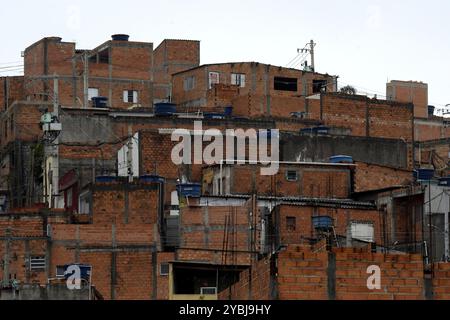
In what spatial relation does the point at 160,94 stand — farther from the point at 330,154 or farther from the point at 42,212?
the point at 42,212

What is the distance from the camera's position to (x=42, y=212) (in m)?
59.6

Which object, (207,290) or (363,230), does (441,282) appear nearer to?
(207,290)

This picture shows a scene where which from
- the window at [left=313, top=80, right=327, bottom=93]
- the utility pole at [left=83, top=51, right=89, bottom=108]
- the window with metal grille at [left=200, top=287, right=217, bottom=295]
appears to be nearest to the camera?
the window with metal grille at [left=200, top=287, right=217, bottom=295]

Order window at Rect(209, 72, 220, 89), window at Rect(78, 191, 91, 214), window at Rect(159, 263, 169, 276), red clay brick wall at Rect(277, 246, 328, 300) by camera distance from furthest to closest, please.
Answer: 1. window at Rect(209, 72, 220, 89)
2. window at Rect(78, 191, 91, 214)
3. window at Rect(159, 263, 169, 276)
4. red clay brick wall at Rect(277, 246, 328, 300)

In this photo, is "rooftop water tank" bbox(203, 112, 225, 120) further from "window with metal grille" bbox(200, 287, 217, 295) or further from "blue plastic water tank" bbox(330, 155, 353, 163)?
"window with metal grille" bbox(200, 287, 217, 295)

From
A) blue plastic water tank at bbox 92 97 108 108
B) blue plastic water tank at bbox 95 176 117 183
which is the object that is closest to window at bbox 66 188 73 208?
blue plastic water tank at bbox 95 176 117 183

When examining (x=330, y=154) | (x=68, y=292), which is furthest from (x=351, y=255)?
(x=330, y=154)

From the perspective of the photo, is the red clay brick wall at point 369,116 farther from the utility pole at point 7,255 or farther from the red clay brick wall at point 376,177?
the utility pole at point 7,255

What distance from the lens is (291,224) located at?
193 feet

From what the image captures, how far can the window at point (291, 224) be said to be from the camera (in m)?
58.7

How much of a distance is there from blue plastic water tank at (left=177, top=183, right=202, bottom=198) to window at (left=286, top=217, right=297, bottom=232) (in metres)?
3.60

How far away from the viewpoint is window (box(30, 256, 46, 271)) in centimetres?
5762

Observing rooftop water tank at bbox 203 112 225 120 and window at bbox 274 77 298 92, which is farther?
window at bbox 274 77 298 92

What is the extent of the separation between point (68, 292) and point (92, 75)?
162 feet
